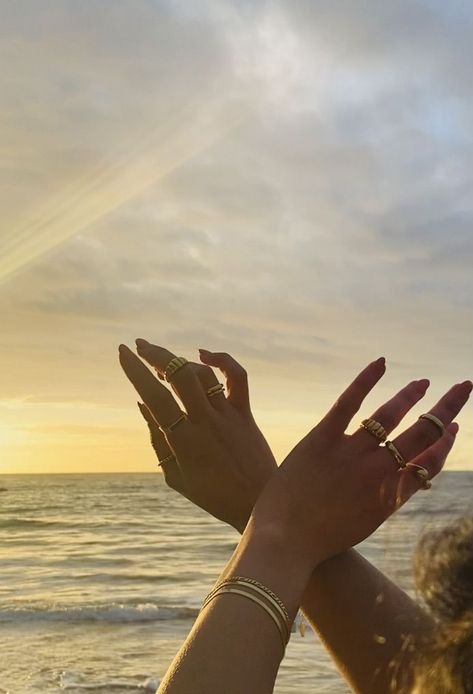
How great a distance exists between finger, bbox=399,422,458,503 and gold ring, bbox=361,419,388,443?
0.06 m

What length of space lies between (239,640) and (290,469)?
309 millimetres

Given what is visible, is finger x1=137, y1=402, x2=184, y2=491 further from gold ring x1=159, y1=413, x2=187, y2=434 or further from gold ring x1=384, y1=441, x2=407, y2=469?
gold ring x1=384, y1=441, x2=407, y2=469

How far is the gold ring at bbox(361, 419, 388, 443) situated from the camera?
4.51 feet

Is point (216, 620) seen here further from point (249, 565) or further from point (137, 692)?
point (137, 692)

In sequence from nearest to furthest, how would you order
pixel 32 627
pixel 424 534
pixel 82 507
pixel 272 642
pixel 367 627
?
pixel 272 642 < pixel 424 534 < pixel 367 627 < pixel 32 627 < pixel 82 507

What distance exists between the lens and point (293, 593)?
4.06ft

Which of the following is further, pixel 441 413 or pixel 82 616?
pixel 82 616

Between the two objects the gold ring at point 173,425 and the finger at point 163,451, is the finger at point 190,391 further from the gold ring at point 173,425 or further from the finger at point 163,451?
the finger at point 163,451

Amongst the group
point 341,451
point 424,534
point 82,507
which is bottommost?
point 82,507

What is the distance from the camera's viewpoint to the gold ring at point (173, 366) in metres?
1.50

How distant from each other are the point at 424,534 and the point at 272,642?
0.29m

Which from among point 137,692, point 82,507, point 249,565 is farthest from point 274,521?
point 82,507

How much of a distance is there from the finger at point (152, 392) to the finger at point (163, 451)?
4.6 inches

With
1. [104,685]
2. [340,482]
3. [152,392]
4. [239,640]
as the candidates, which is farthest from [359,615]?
[104,685]
